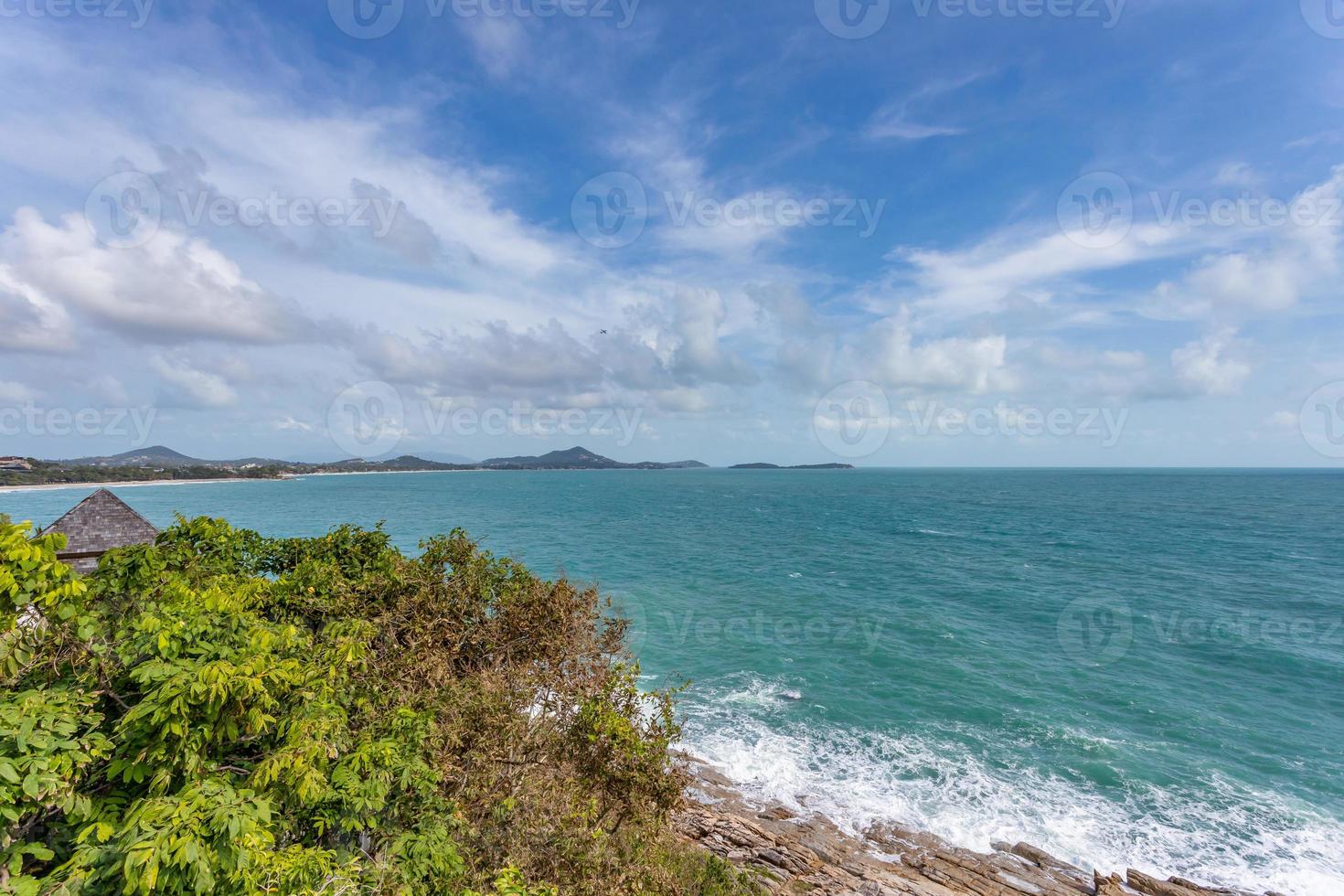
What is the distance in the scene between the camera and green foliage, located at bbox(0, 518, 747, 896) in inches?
187

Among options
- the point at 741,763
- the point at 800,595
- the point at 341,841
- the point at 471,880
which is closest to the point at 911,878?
the point at 741,763

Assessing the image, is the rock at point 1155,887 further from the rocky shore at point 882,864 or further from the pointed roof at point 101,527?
the pointed roof at point 101,527

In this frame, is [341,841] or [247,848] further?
[341,841]

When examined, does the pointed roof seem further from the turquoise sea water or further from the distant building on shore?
the turquoise sea water

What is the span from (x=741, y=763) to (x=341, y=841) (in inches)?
625

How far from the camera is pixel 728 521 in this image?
83.8m

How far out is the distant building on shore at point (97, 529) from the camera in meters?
17.5

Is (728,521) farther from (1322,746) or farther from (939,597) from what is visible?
(1322,746)

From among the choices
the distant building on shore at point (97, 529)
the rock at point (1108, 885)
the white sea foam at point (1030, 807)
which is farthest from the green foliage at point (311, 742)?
the rock at point (1108, 885)

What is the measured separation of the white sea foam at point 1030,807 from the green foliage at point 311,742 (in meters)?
8.06

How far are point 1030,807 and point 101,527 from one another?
1286 inches

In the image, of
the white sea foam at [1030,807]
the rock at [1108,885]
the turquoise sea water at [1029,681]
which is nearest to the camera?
the rock at [1108,885]

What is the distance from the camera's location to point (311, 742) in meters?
5.77

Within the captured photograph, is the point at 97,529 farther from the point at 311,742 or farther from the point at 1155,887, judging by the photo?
the point at 1155,887
